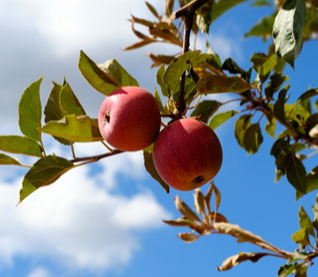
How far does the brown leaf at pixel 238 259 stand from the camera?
2340 mm

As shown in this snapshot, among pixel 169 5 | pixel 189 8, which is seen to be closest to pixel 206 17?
pixel 189 8

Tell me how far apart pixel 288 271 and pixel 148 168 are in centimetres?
115

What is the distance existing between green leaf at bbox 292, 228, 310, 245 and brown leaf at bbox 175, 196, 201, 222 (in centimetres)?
51

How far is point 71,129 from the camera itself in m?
1.30

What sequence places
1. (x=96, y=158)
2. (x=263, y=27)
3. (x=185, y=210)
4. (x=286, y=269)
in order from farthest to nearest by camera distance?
(x=263, y=27), (x=185, y=210), (x=286, y=269), (x=96, y=158)

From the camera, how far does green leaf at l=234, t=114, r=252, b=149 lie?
2.58 m

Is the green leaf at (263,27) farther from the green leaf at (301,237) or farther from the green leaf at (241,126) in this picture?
the green leaf at (301,237)

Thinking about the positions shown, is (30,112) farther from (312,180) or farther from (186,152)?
(312,180)

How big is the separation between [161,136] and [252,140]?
1412 mm

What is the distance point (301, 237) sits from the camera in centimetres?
240

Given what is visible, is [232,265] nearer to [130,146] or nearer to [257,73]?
[257,73]

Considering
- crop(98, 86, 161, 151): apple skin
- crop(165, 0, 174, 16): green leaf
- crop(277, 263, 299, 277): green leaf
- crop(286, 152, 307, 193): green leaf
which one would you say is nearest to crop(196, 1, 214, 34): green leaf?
crop(165, 0, 174, 16): green leaf

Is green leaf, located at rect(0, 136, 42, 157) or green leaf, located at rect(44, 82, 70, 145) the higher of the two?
green leaf, located at rect(44, 82, 70, 145)

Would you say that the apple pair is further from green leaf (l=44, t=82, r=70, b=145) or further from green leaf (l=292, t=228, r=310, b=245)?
green leaf (l=292, t=228, r=310, b=245)
